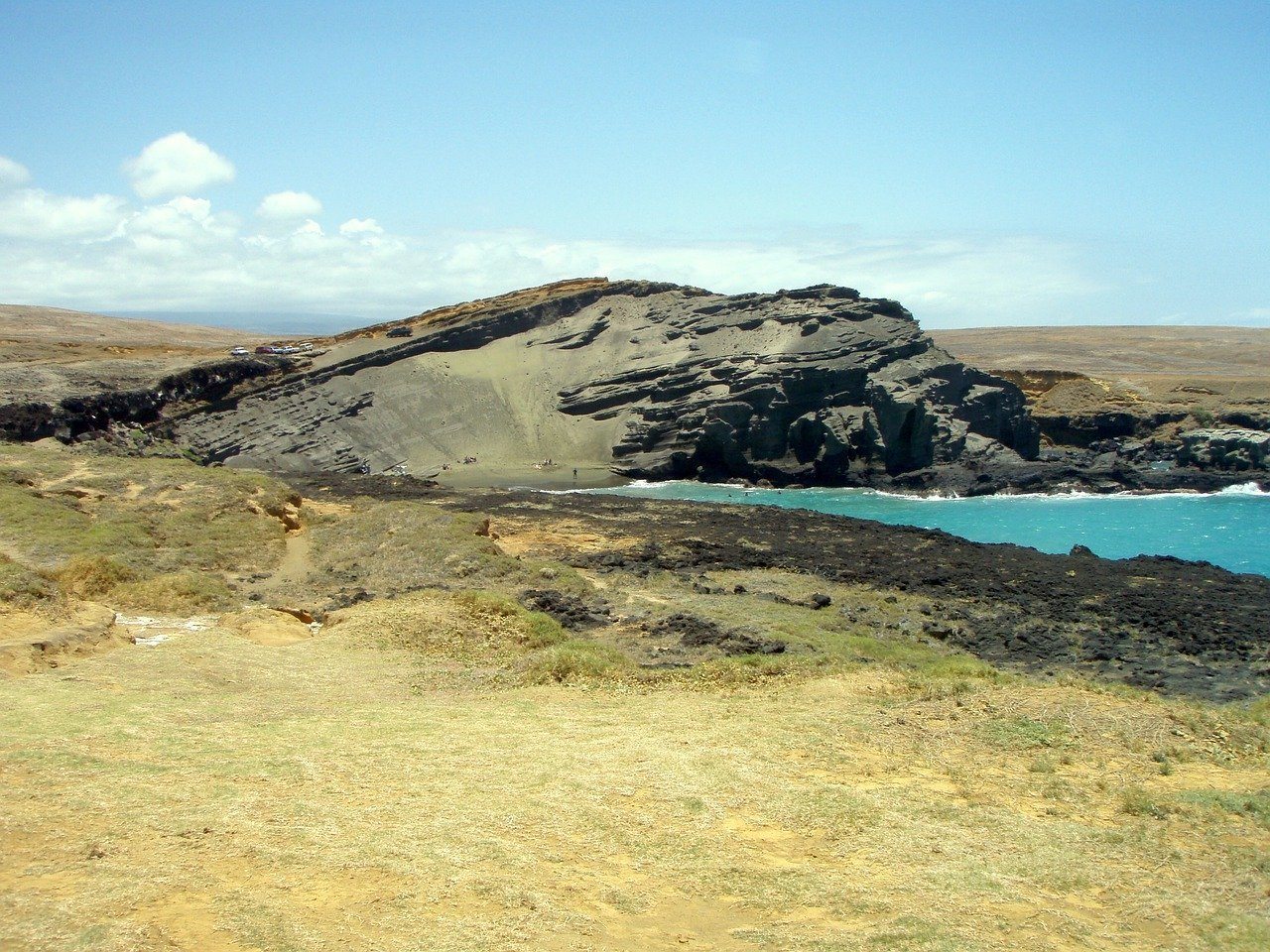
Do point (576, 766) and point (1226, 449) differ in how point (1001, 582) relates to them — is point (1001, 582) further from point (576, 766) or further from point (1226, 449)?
point (1226, 449)

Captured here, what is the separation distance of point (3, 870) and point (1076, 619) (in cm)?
2369

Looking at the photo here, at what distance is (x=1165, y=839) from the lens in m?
9.73

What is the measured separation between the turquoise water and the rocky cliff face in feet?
11.1

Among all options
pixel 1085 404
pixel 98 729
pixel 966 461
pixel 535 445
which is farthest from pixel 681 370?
pixel 98 729

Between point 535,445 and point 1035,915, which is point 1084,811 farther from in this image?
point 535,445

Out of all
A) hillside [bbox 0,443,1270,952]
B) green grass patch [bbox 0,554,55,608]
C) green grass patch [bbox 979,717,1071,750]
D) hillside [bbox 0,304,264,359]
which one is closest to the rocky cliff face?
hillside [bbox 0,304,264,359]

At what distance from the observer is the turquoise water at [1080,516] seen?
41.1 metres

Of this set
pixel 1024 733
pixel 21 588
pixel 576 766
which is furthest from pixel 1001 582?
pixel 21 588

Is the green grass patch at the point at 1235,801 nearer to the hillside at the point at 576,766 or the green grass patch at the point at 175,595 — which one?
the hillside at the point at 576,766

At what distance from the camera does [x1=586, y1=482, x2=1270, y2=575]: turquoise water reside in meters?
41.1

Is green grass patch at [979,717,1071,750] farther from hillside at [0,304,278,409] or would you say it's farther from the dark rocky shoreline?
hillside at [0,304,278,409]

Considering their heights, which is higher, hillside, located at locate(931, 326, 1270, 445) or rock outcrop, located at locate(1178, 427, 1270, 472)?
hillside, located at locate(931, 326, 1270, 445)

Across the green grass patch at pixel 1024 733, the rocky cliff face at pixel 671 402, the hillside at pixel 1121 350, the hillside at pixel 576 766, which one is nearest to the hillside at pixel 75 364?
the rocky cliff face at pixel 671 402

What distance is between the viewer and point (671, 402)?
63.8 m
